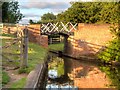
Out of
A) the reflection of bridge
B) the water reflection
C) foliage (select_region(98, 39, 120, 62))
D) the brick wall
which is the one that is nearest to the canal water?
the water reflection

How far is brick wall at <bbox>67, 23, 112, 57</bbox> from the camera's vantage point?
20.9 metres

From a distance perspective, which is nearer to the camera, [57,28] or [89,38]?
[89,38]

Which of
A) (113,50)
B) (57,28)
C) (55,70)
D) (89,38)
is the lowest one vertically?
(55,70)

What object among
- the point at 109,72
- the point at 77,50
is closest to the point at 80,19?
the point at 77,50

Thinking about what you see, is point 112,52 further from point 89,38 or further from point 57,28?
point 57,28

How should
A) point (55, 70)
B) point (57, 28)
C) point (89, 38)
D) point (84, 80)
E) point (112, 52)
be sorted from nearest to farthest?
point (84, 80) < point (55, 70) < point (112, 52) < point (89, 38) < point (57, 28)

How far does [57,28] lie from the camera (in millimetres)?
23828

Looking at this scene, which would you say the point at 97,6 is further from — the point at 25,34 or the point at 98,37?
the point at 25,34

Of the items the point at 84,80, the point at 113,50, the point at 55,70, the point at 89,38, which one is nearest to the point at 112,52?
the point at 113,50

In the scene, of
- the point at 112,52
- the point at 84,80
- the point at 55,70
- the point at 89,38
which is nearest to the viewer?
the point at 84,80

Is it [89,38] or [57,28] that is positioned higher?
[57,28]

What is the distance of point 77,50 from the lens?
72.6 feet

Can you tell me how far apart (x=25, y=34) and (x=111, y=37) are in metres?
11.9

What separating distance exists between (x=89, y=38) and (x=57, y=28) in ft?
10.8
